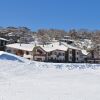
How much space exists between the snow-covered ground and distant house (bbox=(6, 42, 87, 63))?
1798 inches

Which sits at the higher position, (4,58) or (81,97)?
(4,58)

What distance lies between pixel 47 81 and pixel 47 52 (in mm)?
49342

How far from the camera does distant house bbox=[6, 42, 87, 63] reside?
55.4 metres

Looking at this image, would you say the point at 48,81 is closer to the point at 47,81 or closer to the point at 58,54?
the point at 47,81

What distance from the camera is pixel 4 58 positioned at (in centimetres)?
883

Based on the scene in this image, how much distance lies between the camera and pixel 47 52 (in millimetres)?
56750

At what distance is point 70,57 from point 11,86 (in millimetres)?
56508

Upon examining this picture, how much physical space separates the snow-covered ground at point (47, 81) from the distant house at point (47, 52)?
4568 centimetres

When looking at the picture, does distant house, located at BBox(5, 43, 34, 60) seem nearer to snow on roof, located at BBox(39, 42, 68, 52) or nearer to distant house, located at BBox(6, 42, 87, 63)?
distant house, located at BBox(6, 42, 87, 63)

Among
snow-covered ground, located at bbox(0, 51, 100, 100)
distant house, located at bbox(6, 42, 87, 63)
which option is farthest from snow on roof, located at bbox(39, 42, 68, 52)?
snow-covered ground, located at bbox(0, 51, 100, 100)

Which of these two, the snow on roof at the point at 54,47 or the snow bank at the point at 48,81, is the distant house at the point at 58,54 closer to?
the snow on roof at the point at 54,47

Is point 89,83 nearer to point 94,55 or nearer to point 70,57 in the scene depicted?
point 70,57

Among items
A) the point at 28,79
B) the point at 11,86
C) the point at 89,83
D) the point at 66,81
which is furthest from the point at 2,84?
the point at 89,83

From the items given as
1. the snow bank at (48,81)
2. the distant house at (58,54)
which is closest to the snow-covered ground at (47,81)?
the snow bank at (48,81)
